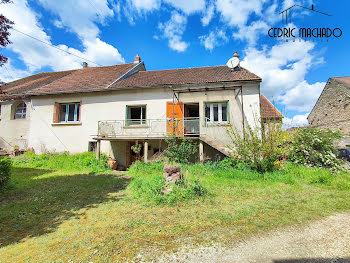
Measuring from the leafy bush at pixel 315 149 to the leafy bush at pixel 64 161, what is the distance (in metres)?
9.94

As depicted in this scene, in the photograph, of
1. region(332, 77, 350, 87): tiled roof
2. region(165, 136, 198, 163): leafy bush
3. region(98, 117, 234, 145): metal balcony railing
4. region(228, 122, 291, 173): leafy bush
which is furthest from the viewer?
region(332, 77, 350, 87): tiled roof

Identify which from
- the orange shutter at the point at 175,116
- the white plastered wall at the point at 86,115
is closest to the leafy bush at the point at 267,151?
the orange shutter at the point at 175,116

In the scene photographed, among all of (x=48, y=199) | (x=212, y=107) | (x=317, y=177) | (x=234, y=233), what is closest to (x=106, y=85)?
(x=212, y=107)

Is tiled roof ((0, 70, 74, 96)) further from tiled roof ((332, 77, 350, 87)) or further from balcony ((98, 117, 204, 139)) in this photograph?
tiled roof ((332, 77, 350, 87))

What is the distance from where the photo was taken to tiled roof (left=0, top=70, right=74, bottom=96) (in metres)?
13.2

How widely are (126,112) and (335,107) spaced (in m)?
20.2

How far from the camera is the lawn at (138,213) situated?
9.34ft

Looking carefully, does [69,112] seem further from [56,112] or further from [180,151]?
[180,151]

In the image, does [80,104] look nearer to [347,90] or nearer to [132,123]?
[132,123]

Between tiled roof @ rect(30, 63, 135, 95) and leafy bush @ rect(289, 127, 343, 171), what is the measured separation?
11.8 meters

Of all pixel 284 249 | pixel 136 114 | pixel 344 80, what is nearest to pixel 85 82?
pixel 136 114

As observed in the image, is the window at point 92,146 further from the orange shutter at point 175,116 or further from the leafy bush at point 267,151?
the leafy bush at point 267,151

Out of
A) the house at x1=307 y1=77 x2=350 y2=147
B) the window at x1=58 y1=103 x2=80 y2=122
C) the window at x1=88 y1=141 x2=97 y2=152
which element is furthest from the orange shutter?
the house at x1=307 y1=77 x2=350 y2=147

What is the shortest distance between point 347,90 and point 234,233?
20.6 metres
